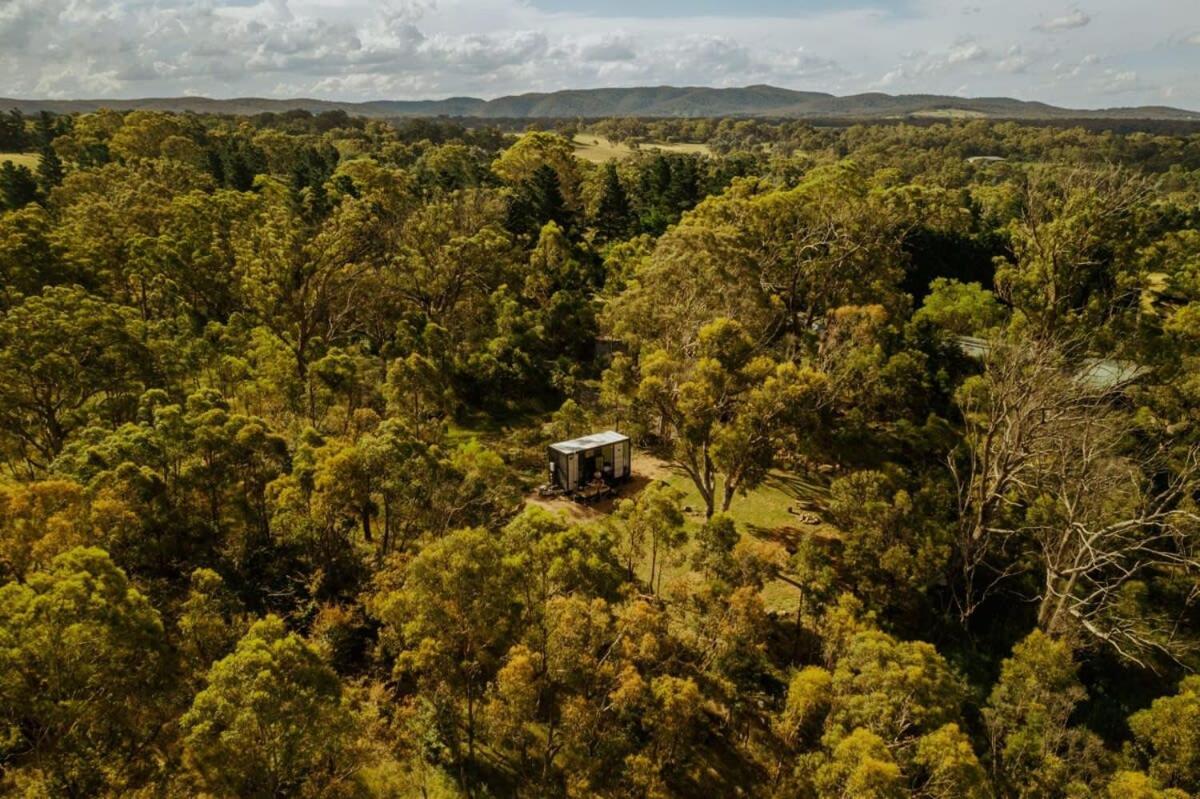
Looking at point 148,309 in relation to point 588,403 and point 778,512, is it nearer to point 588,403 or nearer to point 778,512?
point 588,403

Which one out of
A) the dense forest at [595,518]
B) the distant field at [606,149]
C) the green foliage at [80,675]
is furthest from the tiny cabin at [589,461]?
the distant field at [606,149]

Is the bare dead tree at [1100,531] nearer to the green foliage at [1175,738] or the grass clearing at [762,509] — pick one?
the green foliage at [1175,738]

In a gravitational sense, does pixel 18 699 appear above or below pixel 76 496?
below

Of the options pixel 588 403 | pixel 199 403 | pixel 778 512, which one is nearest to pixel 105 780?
A: pixel 199 403

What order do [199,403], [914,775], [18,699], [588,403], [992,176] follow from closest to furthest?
1. [18,699]
2. [914,775]
3. [199,403]
4. [588,403]
5. [992,176]

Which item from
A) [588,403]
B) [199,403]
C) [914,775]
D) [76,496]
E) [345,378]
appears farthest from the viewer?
[588,403]

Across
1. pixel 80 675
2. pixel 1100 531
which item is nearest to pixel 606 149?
pixel 1100 531
